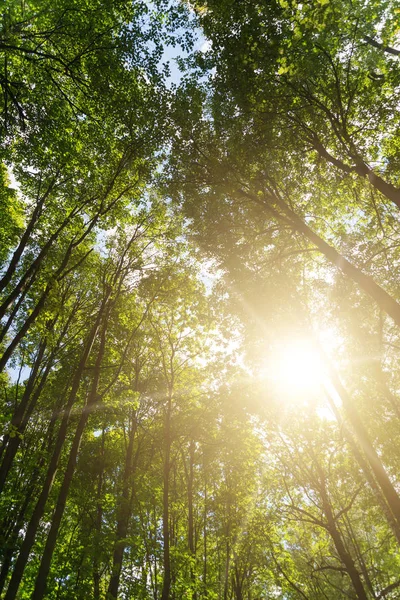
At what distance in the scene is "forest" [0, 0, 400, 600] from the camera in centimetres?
864

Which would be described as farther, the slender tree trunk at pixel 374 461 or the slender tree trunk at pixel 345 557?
the slender tree trunk at pixel 345 557

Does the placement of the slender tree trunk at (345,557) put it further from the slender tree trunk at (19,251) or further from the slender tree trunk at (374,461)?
the slender tree trunk at (19,251)

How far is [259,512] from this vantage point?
628 inches

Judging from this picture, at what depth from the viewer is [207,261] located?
1372 centimetres

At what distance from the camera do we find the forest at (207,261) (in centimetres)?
864

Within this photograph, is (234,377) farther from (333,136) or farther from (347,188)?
(333,136)

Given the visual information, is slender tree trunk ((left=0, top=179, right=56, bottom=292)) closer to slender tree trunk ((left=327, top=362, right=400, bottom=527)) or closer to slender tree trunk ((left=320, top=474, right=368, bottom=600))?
slender tree trunk ((left=327, top=362, right=400, bottom=527))

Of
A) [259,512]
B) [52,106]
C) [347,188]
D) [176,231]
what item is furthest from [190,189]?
[259,512]

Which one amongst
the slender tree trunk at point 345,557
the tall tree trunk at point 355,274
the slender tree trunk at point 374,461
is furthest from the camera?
the slender tree trunk at point 345,557

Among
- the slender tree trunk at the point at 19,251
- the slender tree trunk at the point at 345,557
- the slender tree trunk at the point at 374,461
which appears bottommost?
the slender tree trunk at the point at 345,557

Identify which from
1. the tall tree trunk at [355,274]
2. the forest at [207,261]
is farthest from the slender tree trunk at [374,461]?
the tall tree trunk at [355,274]

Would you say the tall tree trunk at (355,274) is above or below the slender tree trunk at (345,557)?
above

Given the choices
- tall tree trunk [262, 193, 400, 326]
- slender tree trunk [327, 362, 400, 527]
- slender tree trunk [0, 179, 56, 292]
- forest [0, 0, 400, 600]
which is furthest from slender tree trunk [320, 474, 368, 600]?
slender tree trunk [0, 179, 56, 292]

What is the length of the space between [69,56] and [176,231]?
279 inches
